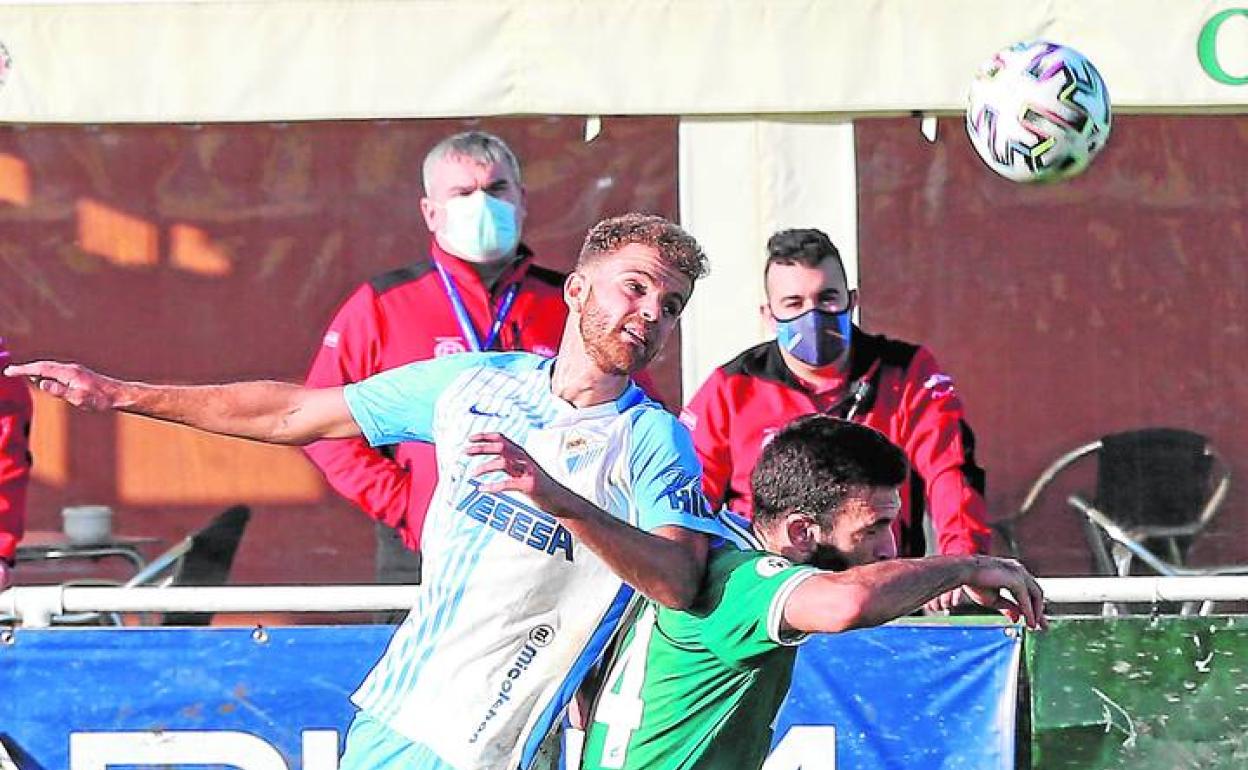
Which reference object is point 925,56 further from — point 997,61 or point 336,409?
point 336,409

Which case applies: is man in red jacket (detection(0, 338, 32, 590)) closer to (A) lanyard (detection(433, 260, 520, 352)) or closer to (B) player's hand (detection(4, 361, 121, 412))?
(A) lanyard (detection(433, 260, 520, 352))

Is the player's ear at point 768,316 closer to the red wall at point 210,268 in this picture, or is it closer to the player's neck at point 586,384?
the red wall at point 210,268

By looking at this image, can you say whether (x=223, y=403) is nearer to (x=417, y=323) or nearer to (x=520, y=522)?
(x=520, y=522)

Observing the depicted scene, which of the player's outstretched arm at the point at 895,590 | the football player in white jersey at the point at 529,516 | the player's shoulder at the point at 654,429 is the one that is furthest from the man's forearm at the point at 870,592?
the player's shoulder at the point at 654,429

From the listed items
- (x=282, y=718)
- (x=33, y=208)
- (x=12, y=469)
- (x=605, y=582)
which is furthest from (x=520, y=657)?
(x=33, y=208)

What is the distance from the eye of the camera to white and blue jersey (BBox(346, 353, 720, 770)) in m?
4.38

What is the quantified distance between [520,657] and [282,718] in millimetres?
1768

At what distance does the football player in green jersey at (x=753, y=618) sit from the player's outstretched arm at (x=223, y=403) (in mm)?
866

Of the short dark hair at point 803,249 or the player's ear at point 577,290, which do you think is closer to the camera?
the player's ear at point 577,290

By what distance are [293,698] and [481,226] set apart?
1.57m

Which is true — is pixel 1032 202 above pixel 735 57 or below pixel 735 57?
below

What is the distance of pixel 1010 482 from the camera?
7.85 m

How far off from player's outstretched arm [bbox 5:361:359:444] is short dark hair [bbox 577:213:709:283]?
0.65 metres

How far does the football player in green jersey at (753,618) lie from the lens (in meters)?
4.03
